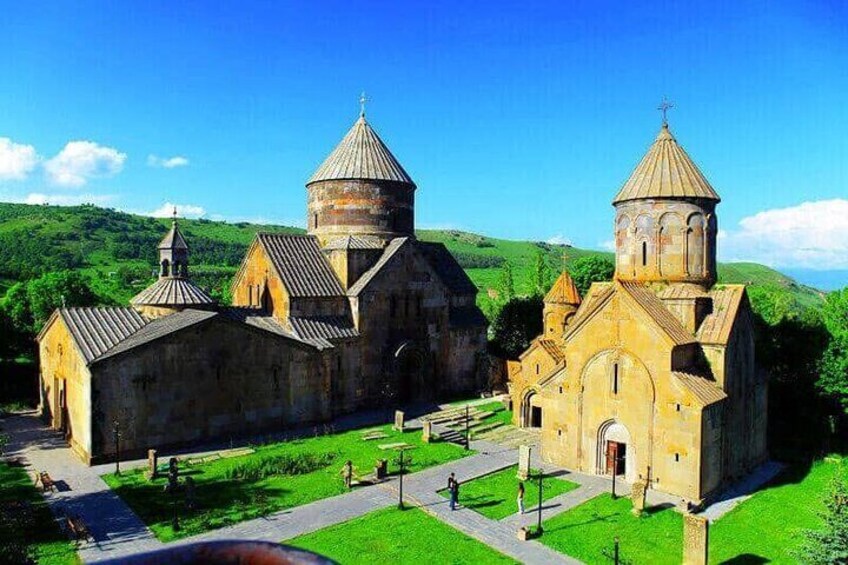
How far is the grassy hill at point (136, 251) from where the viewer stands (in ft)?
199

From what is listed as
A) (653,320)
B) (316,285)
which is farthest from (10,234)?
(653,320)

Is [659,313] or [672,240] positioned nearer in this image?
[659,313]

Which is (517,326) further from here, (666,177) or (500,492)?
(500,492)

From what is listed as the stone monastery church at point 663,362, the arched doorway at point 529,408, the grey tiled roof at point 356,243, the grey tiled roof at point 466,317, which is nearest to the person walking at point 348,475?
the stone monastery church at point 663,362

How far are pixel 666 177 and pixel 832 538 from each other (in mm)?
10644

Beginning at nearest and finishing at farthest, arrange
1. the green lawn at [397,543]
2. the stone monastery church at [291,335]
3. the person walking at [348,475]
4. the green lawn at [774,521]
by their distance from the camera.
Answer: the green lawn at [397,543], the green lawn at [774,521], the person walking at [348,475], the stone monastery church at [291,335]

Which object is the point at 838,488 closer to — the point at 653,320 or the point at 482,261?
the point at 653,320

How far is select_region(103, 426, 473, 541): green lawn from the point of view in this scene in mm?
14417

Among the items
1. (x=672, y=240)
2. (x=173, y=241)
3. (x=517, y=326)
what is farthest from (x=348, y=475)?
(x=517, y=326)

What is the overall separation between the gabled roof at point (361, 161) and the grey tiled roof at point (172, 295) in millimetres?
7738

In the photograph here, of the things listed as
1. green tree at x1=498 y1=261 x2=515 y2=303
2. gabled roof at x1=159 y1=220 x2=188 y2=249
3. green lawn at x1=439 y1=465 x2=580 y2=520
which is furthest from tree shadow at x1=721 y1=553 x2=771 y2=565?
green tree at x1=498 y1=261 x2=515 y2=303

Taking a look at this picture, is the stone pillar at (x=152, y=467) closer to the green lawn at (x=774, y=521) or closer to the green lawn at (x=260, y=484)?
the green lawn at (x=260, y=484)

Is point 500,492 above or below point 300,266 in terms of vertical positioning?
below

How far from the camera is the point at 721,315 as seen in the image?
17.4 meters
